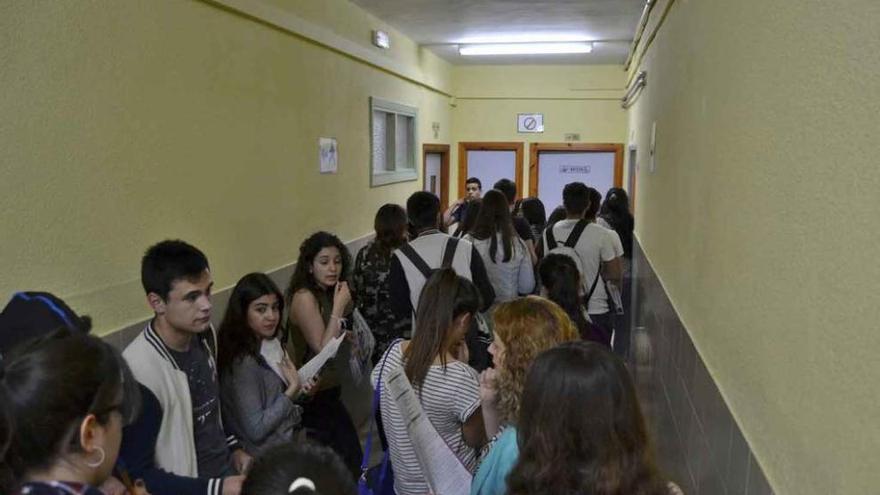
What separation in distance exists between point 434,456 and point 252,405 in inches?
31.8

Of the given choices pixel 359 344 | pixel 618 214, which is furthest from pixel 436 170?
pixel 359 344

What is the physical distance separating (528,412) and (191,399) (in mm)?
1223

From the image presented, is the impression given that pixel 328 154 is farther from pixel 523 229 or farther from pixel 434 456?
pixel 434 456

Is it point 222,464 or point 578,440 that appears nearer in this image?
point 578,440

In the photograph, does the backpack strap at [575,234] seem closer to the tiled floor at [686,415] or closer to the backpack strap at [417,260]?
the tiled floor at [686,415]

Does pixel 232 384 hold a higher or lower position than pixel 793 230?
lower

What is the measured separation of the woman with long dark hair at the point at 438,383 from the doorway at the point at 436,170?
6.87 meters

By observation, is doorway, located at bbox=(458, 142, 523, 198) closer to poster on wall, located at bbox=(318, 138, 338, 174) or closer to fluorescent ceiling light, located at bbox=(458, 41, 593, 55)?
fluorescent ceiling light, located at bbox=(458, 41, 593, 55)

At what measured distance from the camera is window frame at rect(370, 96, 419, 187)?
267 inches

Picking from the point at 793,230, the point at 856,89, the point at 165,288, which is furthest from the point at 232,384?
the point at 856,89

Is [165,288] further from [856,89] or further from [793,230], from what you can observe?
[856,89]

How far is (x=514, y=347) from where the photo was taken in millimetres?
2115

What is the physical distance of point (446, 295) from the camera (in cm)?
248

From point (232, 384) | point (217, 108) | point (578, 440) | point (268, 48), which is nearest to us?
point (578, 440)
